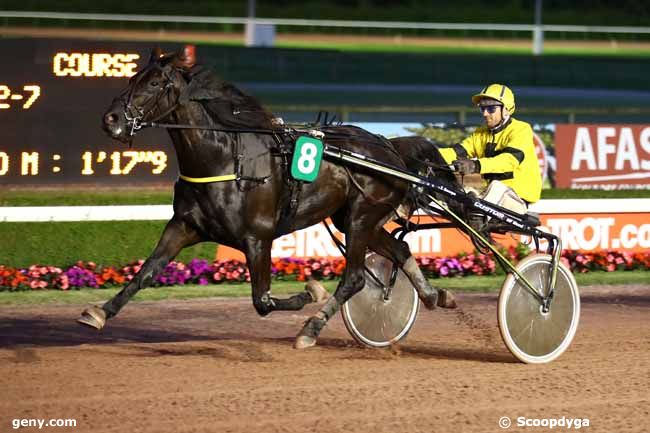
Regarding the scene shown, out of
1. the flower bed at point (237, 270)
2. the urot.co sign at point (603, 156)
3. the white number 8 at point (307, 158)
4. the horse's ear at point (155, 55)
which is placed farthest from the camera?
the urot.co sign at point (603, 156)

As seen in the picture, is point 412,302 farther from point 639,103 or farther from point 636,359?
point 639,103

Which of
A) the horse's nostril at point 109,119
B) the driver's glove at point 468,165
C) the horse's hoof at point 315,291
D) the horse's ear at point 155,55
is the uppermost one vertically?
the horse's ear at point 155,55

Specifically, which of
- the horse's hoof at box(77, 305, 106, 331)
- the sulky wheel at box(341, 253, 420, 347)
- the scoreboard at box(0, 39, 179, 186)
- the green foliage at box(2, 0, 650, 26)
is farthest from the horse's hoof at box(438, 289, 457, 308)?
the green foliage at box(2, 0, 650, 26)

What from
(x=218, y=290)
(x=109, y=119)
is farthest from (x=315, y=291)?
(x=218, y=290)

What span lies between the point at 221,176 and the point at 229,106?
43 cm

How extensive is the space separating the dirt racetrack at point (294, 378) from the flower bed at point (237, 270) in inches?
35.6

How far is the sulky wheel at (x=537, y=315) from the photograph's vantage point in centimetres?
664

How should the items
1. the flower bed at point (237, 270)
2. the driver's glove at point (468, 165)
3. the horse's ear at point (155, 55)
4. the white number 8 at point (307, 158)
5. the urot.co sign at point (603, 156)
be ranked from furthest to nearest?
1. the urot.co sign at point (603, 156)
2. the flower bed at point (237, 270)
3. the driver's glove at point (468, 165)
4. the white number 8 at point (307, 158)
5. the horse's ear at point (155, 55)

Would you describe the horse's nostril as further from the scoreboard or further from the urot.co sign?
the urot.co sign

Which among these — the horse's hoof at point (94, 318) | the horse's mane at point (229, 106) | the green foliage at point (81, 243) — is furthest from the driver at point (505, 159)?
the green foliage at point (81, 243)

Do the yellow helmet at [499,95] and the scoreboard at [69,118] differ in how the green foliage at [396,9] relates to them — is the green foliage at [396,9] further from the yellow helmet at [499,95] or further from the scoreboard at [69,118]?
the yellow helmet at [499,95]

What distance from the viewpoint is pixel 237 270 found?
31.9 ft

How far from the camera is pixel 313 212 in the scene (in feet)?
21.9

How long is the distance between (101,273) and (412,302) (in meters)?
3.12
